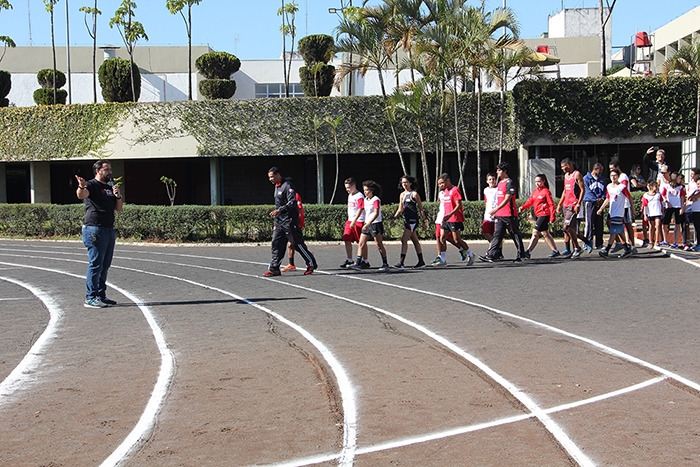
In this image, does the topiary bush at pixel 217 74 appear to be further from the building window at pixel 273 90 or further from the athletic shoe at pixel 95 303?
the athletic shoe at pixel 95 303

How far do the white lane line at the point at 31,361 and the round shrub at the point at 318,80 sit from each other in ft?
73.2

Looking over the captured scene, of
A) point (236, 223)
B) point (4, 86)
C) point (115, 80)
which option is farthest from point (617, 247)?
point (4, 86)

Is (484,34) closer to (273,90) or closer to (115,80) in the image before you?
(115,80)

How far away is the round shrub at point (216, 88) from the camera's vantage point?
110 feet

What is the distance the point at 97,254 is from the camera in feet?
35.2

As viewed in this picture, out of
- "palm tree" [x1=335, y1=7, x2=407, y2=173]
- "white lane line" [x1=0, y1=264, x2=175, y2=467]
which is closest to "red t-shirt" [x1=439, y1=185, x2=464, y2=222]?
"white lane line" [x1=0, y1=264, x2=175, y2=467]

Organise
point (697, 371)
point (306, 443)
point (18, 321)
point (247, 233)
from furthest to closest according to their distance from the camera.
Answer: point (247, 233)
point (18, 321)
point (697, 371)
point (306, 443)

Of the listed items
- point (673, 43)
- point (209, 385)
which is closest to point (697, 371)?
point (209, 385)

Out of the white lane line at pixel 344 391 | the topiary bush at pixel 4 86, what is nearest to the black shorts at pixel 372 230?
the white lane line at pixel 344 391

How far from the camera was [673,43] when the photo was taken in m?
48.9

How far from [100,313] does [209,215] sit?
1338 centimetres

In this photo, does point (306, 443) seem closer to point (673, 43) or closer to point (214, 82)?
point (214, 82)

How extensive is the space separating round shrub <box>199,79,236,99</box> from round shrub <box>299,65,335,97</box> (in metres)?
3.41

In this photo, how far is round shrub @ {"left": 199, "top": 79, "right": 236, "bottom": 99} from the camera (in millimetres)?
33656
